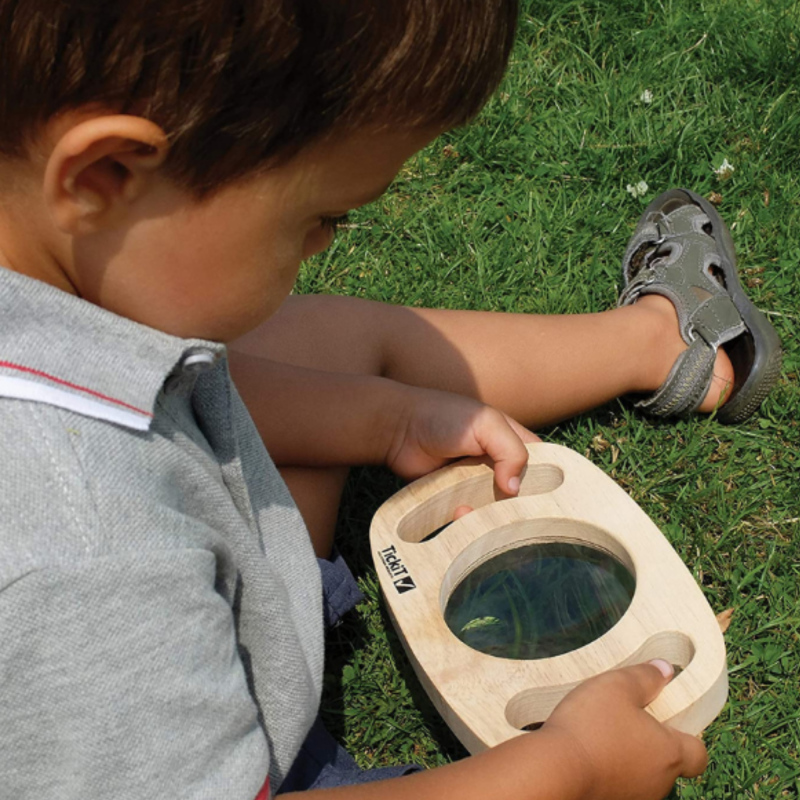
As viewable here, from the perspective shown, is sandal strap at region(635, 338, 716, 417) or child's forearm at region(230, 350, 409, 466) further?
sandal strap at region(635, 338, 716, 417)

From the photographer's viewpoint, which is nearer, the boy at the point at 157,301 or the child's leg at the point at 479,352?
the boy at the point at 157,301

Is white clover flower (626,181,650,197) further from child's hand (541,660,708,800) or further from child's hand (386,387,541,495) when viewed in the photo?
child's hand (541,660,708,800)

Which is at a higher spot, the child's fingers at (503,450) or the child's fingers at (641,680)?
the child's fingers at (503,450)

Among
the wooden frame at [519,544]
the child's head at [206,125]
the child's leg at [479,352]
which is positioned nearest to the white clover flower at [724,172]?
the child's leg at [479,352]

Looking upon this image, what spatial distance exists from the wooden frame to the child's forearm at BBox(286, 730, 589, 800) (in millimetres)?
108

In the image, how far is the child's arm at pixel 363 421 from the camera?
4.47ft

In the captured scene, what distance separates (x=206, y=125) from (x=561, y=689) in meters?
0.77

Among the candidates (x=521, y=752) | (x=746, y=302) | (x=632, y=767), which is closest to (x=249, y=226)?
(x=521, y=752)

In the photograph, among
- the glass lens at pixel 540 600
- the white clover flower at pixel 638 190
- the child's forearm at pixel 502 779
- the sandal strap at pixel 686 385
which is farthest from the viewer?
the white clover flower at pixel 638 190

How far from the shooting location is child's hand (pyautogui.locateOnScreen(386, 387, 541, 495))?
1381 mm

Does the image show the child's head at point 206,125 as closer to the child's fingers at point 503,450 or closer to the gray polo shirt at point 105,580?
the gray polo shirt at point 105,580

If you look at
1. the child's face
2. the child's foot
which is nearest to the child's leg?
the child's foot

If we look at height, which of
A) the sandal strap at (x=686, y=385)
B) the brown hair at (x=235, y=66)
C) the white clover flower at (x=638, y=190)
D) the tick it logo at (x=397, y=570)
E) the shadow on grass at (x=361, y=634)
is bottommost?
the shadow on grass at (x=361, y=634)

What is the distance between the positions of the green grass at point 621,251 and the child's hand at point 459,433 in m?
0.26
